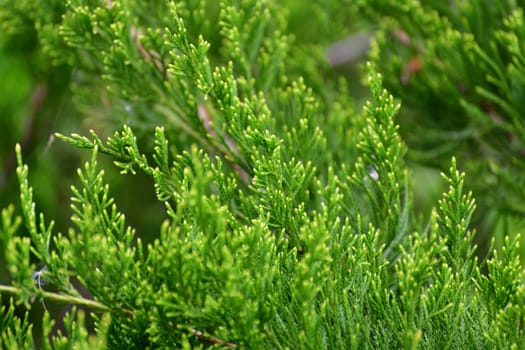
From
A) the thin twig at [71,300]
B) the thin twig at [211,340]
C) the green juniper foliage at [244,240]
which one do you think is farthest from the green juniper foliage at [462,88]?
the thin twig at [71,300]

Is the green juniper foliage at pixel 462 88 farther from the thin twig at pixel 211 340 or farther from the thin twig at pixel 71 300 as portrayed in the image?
the thin twig at pixel 71 300

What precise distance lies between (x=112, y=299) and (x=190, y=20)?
2.56 feet

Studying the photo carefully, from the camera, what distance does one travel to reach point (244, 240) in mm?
993

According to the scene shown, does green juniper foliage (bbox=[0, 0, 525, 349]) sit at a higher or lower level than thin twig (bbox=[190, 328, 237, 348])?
higher

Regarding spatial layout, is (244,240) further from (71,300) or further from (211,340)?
(71,300)

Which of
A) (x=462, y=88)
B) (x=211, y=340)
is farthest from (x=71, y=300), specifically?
(x=462, y=88)

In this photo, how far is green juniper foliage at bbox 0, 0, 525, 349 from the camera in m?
0.96

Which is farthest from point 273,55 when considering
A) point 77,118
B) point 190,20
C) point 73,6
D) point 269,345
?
point 77,118

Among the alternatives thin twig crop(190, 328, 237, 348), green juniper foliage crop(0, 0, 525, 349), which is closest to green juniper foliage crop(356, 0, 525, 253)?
green juniper foliage crop(0, 0, 525, 349)

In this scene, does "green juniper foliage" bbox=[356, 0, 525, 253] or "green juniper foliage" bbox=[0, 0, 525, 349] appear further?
"green juniper foliage" bbox=[356, 0, 525, 253]

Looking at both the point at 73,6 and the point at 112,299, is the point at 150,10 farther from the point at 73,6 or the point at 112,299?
the point at 112,299

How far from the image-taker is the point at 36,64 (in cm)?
209

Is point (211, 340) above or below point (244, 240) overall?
below

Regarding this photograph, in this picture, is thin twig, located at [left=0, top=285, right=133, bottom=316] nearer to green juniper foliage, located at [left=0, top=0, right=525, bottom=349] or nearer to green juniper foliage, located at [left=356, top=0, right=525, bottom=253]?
green juniper foliage, located at [left=0, top=0, right=525, bottom=349]
